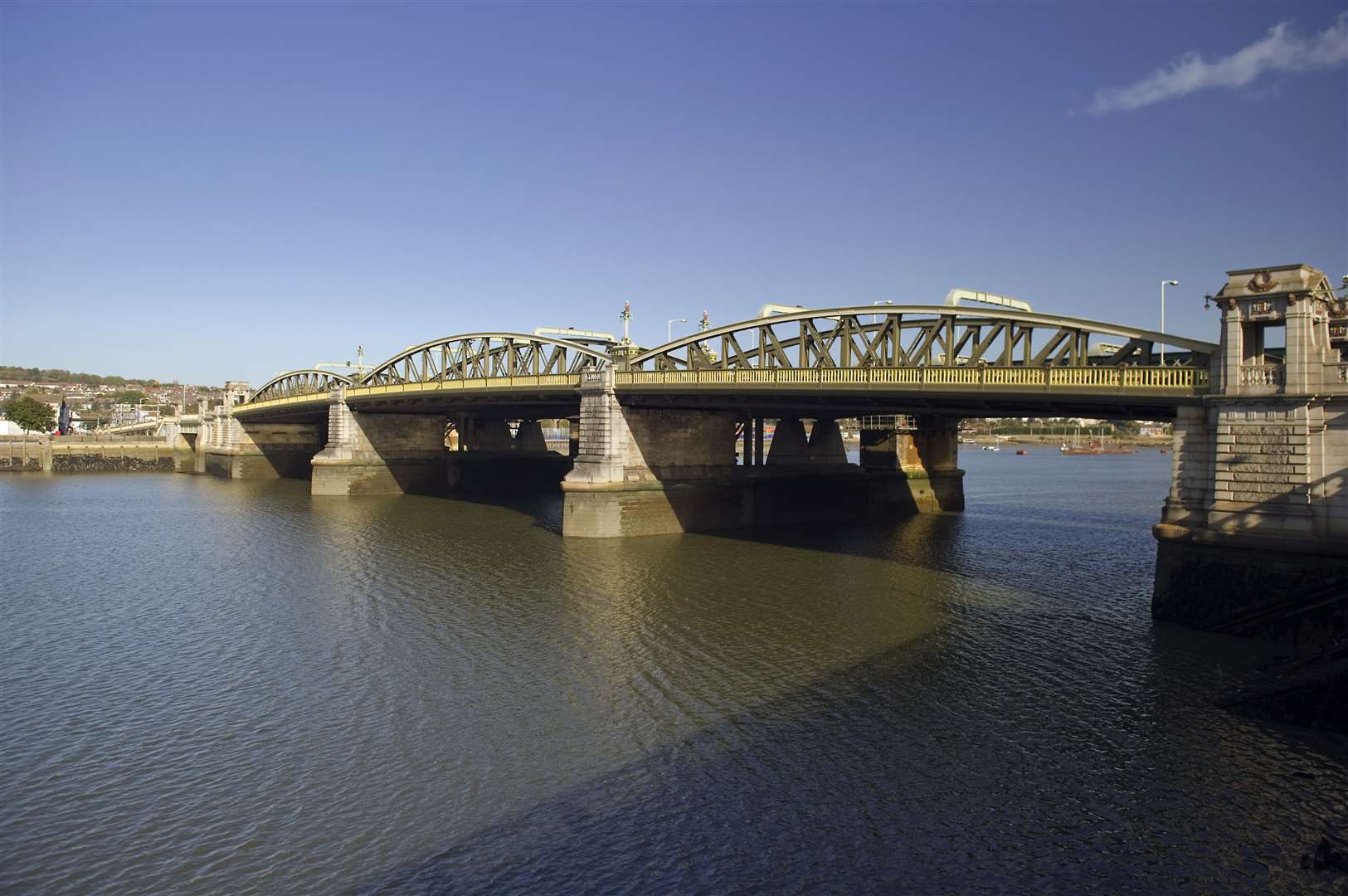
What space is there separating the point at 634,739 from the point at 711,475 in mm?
34330

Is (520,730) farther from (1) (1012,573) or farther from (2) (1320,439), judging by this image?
(1) (1012,573)

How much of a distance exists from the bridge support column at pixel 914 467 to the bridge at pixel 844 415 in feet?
0.52

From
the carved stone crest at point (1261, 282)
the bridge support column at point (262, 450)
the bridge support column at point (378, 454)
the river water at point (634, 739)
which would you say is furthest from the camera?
the bridge support column at point (262, 450)

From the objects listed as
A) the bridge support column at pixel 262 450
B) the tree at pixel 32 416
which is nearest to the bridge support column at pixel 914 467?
the bridge support column at pixel 262 450

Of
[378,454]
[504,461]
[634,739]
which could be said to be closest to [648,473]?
[634,739]

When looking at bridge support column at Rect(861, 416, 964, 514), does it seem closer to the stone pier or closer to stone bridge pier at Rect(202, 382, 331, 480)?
the stone pier

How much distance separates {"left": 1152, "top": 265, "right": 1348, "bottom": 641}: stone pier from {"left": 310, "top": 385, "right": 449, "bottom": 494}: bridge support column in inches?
2477

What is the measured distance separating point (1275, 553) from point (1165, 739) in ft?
31.0

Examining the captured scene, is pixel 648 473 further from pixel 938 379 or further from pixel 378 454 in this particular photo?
pixel 378 454

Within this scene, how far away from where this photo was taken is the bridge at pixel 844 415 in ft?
81.5

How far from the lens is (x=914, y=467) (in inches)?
2566

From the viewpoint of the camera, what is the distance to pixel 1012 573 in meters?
37.3

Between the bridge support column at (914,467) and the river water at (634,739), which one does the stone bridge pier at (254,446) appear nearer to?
the river water at (634,739)

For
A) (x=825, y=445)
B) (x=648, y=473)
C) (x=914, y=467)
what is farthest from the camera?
(x=914, y=467)
